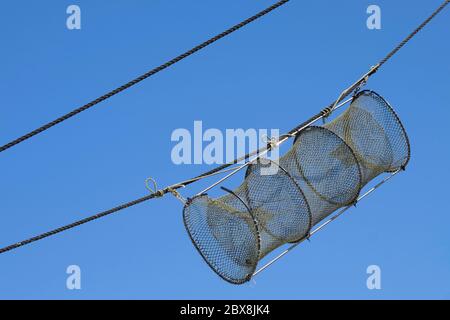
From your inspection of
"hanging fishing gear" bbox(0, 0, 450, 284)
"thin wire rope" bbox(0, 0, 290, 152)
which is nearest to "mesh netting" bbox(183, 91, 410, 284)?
"hanging fishing gear" bbox(0, 0, 450, 284)

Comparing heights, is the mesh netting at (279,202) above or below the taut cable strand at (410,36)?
below

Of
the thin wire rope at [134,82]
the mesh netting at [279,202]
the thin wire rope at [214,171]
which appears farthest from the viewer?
the mesh netting at [279,202]

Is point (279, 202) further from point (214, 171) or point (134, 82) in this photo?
point (134, 82)

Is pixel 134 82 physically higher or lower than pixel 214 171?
higher

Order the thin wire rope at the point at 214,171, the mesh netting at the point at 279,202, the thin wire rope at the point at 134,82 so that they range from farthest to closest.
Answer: the mesh netting at the point at 279,202, the thin wire rope at the point at 214,171, the thin wire rope at the point at 134,82

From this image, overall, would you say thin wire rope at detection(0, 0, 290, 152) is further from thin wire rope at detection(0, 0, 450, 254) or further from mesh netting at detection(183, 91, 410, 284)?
mesh netting at detection(183, 91, 410, 284)

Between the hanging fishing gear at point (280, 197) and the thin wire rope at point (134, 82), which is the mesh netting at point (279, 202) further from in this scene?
the thin wire rope at point (134, 82)

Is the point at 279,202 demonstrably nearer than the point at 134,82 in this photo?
No

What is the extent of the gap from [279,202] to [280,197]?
58mm

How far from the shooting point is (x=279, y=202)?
938 cm

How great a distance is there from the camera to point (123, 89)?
768 cm

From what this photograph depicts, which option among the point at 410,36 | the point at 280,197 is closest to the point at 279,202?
the point at 280,197

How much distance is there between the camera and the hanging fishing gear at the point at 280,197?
9211 mm

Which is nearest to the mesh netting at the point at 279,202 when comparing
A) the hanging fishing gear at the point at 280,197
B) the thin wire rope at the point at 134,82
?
the hanging fishing gear at the point at 280,197
